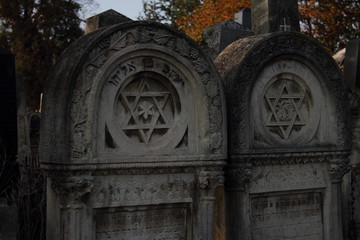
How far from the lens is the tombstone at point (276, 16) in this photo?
641 centimetres

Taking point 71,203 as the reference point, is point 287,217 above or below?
below

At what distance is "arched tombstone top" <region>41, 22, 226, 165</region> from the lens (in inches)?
177

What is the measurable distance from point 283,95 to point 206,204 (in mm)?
1905

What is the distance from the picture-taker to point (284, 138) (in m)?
5.98

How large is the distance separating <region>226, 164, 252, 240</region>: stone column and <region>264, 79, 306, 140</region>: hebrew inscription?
0.79m

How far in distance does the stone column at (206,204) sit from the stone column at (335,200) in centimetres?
193

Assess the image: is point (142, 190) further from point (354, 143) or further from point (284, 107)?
point (354, 143)

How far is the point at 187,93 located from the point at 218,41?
277cm

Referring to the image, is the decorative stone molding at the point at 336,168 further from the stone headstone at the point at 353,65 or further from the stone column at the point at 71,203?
the stone column at the point at 71,203

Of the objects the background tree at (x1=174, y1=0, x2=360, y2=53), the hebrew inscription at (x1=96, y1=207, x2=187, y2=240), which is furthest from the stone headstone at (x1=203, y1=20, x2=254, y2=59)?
the background tree at (x1=174, y1=0, x2=360, y2=53)

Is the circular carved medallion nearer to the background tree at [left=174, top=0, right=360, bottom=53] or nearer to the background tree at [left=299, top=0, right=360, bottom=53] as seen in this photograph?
the background tree at [left=174, top=0, right=360, bottom=53]

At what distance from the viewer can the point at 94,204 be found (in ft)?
15.3

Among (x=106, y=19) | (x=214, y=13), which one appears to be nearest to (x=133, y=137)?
(x=106, y=19)

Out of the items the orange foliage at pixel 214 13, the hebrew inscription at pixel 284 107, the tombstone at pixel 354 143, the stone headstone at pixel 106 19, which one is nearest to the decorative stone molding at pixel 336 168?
the hebrew inscription at pixel 284 107
